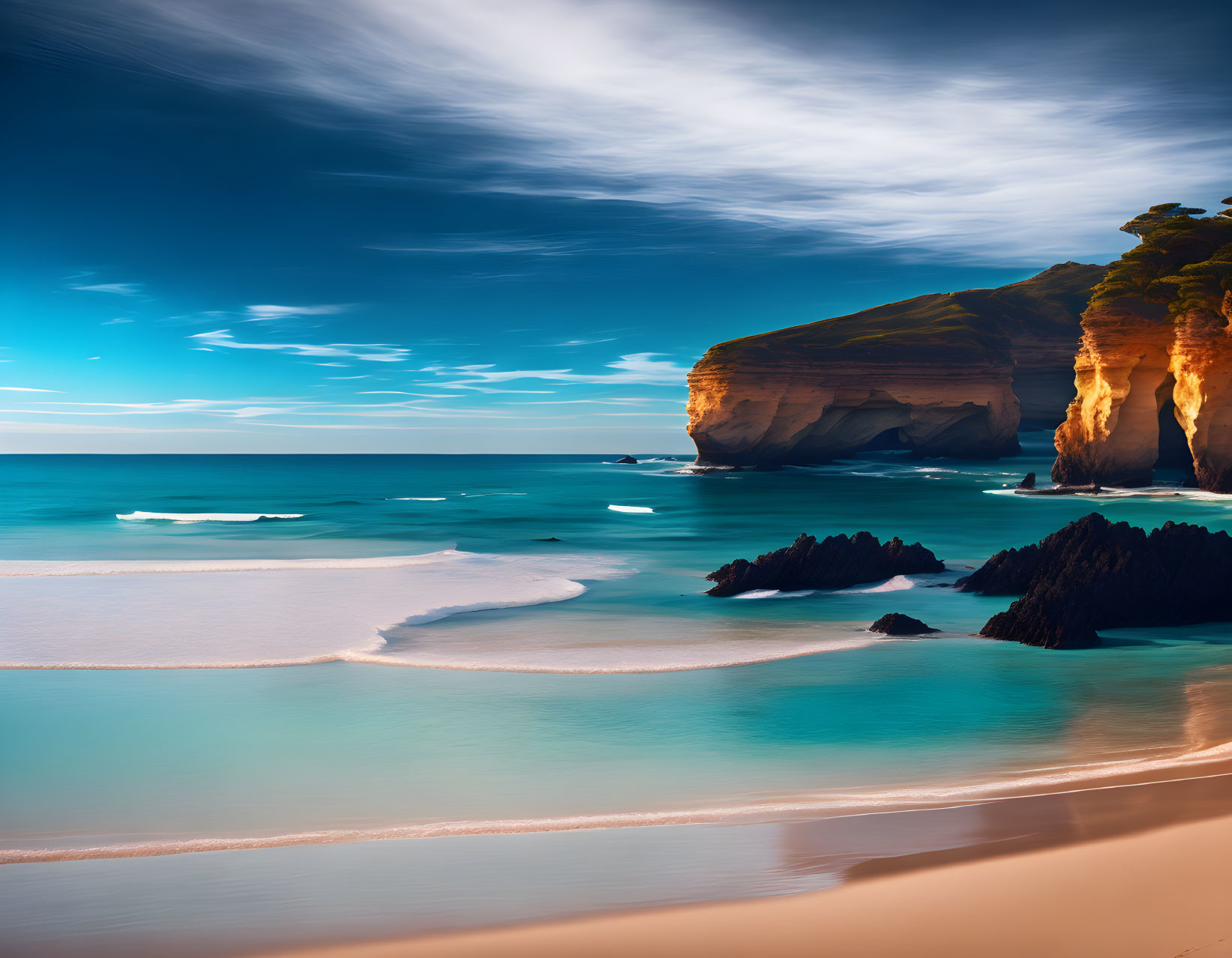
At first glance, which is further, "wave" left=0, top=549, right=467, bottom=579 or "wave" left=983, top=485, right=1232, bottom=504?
"wave" left=983, top=485, right=1232, bottom=504

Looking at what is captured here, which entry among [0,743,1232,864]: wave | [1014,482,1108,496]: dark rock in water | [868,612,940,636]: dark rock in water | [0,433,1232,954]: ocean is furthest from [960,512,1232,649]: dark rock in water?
[1014,482,1108,496]: dark rock in water

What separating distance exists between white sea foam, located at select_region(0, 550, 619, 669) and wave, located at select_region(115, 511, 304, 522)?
53.1 feet

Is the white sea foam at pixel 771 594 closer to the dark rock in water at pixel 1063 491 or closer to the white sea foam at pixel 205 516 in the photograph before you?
the white sea foam at pixel 205 516

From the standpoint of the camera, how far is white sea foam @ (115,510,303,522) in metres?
36.8

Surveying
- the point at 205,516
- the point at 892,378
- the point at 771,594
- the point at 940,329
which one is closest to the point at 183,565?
the point at 771,594

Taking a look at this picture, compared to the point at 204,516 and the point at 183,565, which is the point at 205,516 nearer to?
the point at 204,516

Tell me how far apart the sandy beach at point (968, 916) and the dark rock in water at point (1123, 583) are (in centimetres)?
685

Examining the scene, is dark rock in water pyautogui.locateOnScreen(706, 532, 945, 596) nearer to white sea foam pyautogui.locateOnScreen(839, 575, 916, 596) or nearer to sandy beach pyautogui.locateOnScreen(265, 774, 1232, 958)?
white sea foam pyautogui.locateOnScreen(839, 575, 916, 596)

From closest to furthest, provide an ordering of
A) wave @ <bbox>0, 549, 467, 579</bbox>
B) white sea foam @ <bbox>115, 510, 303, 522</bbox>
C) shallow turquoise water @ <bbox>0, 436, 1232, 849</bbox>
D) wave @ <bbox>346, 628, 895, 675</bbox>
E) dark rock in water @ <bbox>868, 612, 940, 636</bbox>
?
shallow turquoise water @ <bbox>0, 436, 1232, 849</bbox>, wave @ <bbox>346, 628, 895, 675</bbox>, dark rock in water @ <bbox>868, 612, 940, 636</bbox>, wave @ <bbox>0, 549, 467, 579</bbox>, white sea foam @ <bbox>115, 510, 303, 522</bbox>

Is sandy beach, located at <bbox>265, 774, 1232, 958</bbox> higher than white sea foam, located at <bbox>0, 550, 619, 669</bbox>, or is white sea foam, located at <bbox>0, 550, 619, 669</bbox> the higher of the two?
sandy beach, located at <bbox>265, 774, 1232, 958</bbox>

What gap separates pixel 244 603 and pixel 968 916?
43.4 ft

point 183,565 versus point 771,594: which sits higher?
point 183,565

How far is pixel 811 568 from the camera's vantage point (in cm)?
1532

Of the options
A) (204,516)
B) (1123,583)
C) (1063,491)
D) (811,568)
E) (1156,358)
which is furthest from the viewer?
(1063,491)
